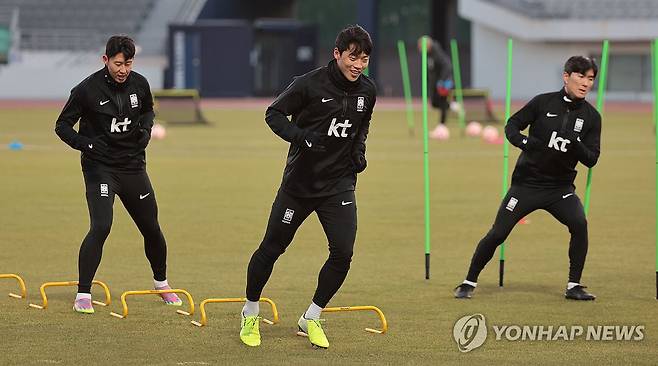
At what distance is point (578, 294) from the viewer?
1107 centimetres

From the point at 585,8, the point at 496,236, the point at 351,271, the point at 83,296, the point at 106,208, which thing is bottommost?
the point at 351,271

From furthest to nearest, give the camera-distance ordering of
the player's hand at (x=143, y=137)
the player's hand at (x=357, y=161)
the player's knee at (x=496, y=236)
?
the player's knee at (x=496, y=236) → the player's hand at (x=143, y=137) → the player's hand at (x=357, y=161)

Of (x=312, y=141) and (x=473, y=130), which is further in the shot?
(x=473, y=130)

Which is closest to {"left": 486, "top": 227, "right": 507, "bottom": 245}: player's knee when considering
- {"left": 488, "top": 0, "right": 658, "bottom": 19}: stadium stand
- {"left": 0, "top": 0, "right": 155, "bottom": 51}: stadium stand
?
{"left": 488, "top": 0, "right": 658, "bottom": 19}: stadium stand

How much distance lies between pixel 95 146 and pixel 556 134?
349cm

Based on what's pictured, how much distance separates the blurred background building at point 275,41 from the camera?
56562mm

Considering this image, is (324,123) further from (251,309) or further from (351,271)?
(351,271)

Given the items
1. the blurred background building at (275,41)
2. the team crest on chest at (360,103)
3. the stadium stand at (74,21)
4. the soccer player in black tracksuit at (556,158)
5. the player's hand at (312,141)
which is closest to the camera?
the player's hand at (312,141)

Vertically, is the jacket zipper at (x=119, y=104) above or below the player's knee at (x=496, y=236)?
above

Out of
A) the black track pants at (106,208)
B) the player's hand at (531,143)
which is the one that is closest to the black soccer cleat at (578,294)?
the player's hand at (531,143)

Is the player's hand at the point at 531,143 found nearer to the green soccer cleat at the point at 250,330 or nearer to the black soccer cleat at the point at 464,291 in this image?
the black soccer cleat at the point at 464,291

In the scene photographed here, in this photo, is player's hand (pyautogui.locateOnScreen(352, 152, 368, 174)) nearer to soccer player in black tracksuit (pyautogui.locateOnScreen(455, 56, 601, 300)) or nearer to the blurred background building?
soccer player in black tracksuit (pyautogui.locateOnScreen(455, 56, 601, 300))

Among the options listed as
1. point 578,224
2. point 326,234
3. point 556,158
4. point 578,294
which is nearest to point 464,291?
point 578,294
